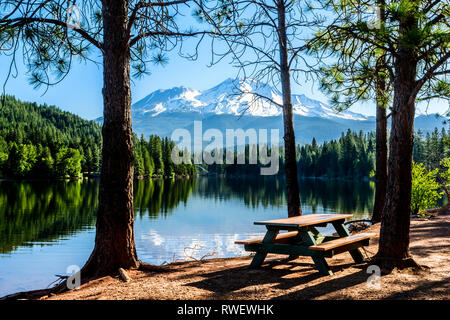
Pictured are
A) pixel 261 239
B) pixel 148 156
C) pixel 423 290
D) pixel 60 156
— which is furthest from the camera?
pixel 148 156

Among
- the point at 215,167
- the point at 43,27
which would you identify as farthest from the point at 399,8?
the point at 215,167

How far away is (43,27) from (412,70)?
571cm

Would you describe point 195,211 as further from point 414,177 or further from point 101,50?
point 101,50

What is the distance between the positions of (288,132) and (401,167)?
137 inches

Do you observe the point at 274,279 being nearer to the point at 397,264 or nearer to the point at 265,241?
the point at 265,241

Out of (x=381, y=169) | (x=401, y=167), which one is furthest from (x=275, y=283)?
(x=381, y=169)

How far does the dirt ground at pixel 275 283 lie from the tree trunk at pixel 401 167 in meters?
0.33

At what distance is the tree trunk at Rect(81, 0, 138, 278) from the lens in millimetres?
6082

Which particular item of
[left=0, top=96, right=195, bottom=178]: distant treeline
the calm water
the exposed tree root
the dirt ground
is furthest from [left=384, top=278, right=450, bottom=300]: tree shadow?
[left=0, top=96, right=195, bottom=178]: distant treeline

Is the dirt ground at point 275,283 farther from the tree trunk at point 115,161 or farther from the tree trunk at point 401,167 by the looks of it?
the tree trunk at point 115,161

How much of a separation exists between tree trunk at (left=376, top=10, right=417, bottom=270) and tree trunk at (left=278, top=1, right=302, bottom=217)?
3122mm

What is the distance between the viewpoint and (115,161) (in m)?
6.08

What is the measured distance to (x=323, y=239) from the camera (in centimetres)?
727

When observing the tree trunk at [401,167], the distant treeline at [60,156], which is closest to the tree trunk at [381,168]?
the tree trunk at [401,167]
